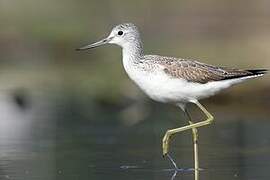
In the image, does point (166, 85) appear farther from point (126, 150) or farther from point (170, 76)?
point (126, 150)

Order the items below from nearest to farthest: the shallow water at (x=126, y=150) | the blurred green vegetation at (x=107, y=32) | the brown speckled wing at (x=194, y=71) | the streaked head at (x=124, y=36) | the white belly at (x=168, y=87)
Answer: the shallow water at (x=126, y=150) < the white belly at (x=168, y=87) < the brown speckled wing at (x=194, y=71) < the streaked head at (x=124, y=36) < the blurred green vegetation at (x=107, y=32)

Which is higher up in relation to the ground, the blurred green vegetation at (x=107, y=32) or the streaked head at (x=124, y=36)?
the blurred green vegetation at (x=107, y=32)

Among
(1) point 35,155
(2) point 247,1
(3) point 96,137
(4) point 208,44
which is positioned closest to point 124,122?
(3) point 96,137

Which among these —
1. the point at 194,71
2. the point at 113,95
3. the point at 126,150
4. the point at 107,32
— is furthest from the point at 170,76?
the point at 107,32

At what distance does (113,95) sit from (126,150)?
7.04 meters

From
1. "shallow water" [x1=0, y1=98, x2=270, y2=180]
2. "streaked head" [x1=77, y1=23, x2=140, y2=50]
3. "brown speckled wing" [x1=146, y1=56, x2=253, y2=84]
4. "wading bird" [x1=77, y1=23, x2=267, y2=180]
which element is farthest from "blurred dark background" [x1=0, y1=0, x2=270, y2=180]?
"streaked head" [x1=77, y1=23, x2=140, y2=50]

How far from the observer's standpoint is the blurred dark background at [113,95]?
14.3 meters

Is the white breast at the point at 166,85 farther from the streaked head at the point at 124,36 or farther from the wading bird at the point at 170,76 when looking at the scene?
the streaked head at the point at 124,36

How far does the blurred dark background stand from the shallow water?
15 mm

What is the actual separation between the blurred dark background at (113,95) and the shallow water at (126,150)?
2 centimetres

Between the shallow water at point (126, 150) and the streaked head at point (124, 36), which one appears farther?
the streaked head at point (124, 36)

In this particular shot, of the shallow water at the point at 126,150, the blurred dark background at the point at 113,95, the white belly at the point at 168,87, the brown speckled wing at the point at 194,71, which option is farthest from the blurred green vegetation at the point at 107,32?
the white belly at the point at 168,87

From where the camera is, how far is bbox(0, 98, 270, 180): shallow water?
13266mm

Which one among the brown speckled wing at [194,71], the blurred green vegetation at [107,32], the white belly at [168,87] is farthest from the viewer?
the blurred green vegetation at [107,32]
